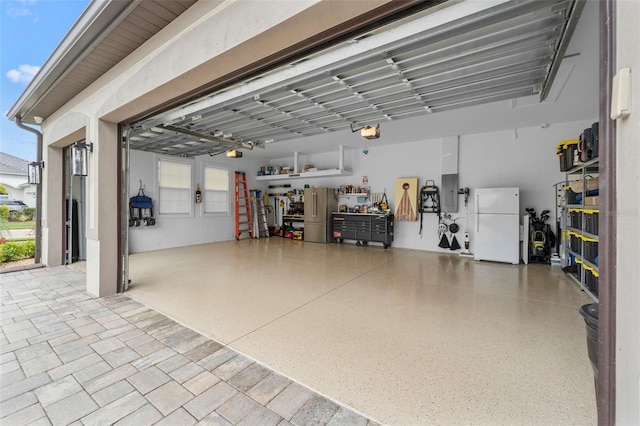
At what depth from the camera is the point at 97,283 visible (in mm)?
3506

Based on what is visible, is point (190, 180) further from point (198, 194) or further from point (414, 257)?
point (414, 257)

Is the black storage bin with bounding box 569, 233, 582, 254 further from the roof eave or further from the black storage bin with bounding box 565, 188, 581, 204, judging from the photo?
the roof eave

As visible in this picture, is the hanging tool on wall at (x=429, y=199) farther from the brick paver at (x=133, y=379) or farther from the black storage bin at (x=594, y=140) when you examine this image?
the brick paver at (x=133, y=379)

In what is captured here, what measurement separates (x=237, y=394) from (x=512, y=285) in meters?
4.32

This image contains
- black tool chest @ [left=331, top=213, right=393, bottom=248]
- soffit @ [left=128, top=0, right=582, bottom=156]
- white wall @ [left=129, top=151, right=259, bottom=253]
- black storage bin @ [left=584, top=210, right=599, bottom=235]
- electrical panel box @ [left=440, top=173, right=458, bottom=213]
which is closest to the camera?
soffit @ [left=128, top=0, right=582, bottom=156]

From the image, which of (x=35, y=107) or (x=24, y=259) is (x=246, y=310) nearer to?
(x=35, y=107)

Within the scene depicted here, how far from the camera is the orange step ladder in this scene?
30.4ft

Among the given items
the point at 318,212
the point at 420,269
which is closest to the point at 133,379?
the point at 420,269

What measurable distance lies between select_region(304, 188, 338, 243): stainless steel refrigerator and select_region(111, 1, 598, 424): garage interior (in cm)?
179

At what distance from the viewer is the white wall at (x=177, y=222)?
6.96m

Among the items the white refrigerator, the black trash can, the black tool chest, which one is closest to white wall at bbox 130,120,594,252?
the black tool chest

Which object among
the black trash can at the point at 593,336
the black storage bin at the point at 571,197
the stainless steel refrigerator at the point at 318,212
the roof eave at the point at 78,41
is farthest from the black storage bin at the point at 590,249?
the stainless steel refrigerator at the point at 318,212

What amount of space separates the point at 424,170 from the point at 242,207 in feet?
20.9

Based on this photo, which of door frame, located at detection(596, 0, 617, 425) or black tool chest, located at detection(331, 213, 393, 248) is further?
black tool chest, located at detection(331, 213, 393, 248)
